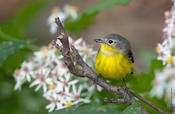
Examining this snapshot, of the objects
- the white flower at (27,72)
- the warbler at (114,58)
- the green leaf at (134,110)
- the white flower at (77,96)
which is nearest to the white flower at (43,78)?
the white flower at (27,72)

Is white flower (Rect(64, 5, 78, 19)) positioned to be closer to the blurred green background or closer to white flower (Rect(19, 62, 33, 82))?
the blurred green background

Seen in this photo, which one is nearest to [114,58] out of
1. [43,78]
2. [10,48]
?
[43,78]

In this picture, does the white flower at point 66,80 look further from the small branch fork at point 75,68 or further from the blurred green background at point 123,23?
the blurred green background at point 123,23

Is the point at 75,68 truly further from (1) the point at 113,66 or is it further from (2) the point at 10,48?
(2) the point at 10,48

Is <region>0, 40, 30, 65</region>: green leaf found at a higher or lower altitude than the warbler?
higher

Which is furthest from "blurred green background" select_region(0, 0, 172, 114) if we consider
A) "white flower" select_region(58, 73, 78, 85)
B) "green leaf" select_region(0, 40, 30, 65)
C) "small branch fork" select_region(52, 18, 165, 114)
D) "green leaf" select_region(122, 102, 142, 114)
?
"green leaf" select_region(122, 102, 142, 114)

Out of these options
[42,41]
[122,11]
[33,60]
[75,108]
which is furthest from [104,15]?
[75,108]

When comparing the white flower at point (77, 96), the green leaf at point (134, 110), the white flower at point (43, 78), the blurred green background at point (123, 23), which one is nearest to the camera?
the green leaf at point (134, 110)

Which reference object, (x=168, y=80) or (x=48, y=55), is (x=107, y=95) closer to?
(x=48, y=55)
